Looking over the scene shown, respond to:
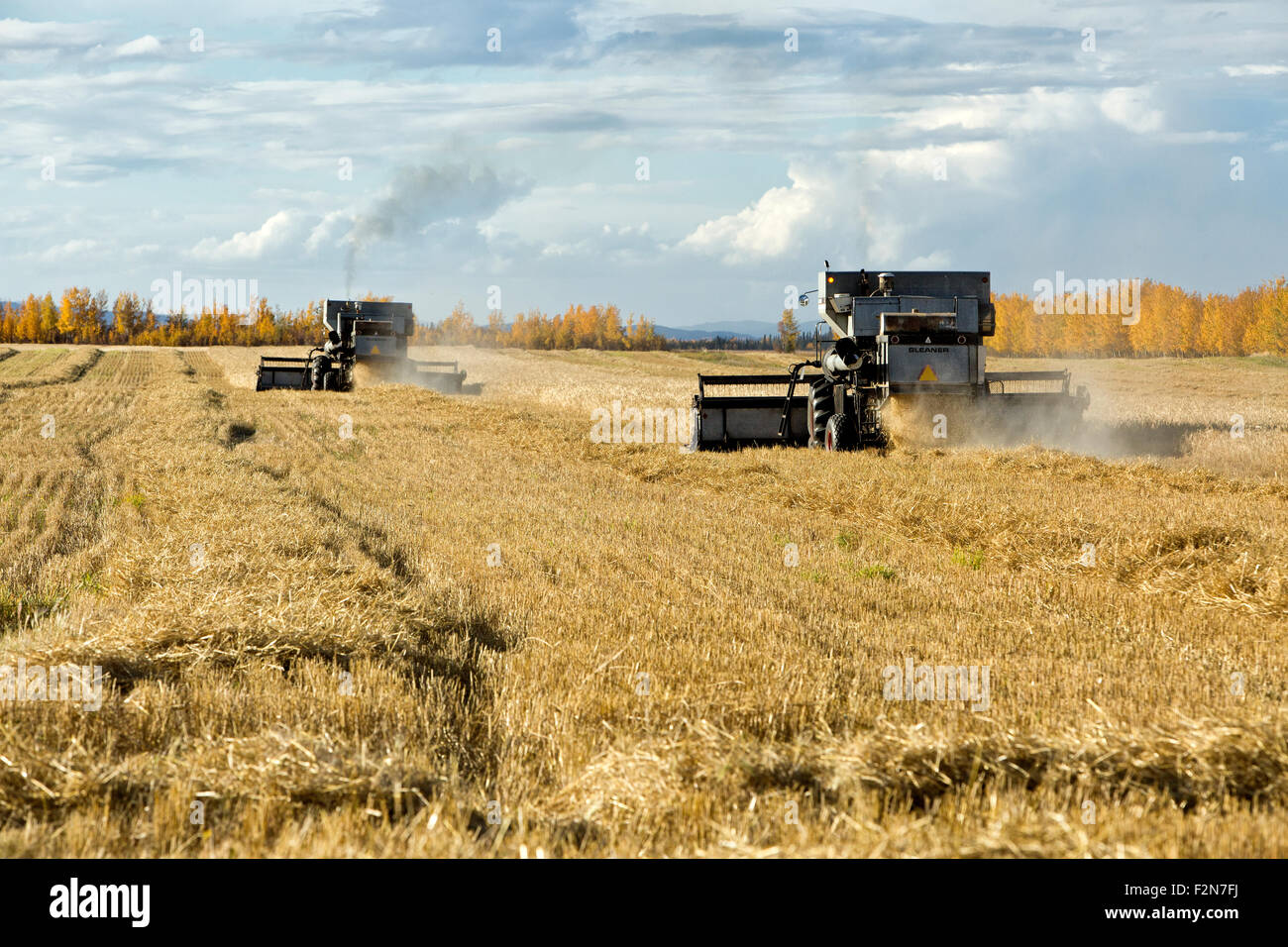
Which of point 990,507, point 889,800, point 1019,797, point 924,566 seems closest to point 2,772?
point 889,800

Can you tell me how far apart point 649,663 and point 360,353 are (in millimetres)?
29272

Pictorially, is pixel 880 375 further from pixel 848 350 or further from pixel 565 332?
pixel 565 332

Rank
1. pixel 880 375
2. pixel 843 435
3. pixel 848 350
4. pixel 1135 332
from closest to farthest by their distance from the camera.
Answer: pixel 843 435 < pixel 880 375 < pixel 848 350 < pixel 1135 332

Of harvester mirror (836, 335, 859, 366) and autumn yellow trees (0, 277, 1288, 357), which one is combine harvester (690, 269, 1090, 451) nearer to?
harvester mirror (836, 335, 859, 366)

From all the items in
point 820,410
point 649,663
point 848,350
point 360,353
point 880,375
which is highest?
point 360,353

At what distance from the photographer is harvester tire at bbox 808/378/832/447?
16859mm

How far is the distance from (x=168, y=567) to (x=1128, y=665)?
6.08m

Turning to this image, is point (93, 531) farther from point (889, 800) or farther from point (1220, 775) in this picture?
point (1220, 775)

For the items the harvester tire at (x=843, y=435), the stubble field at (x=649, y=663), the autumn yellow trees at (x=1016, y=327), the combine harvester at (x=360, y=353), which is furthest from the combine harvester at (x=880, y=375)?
the autumn yellow trees at (x=1016, y=327)

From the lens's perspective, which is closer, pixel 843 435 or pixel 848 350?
pixel 843 435

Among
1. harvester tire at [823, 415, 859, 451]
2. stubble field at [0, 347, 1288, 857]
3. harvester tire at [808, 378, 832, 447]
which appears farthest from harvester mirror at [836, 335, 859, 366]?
stubble field at [0, 347, 1288, 857]

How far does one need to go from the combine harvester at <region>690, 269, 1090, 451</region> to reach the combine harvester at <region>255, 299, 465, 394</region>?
1768 centimetres

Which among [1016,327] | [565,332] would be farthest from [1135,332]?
[565,332]

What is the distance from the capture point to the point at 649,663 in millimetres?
5555
